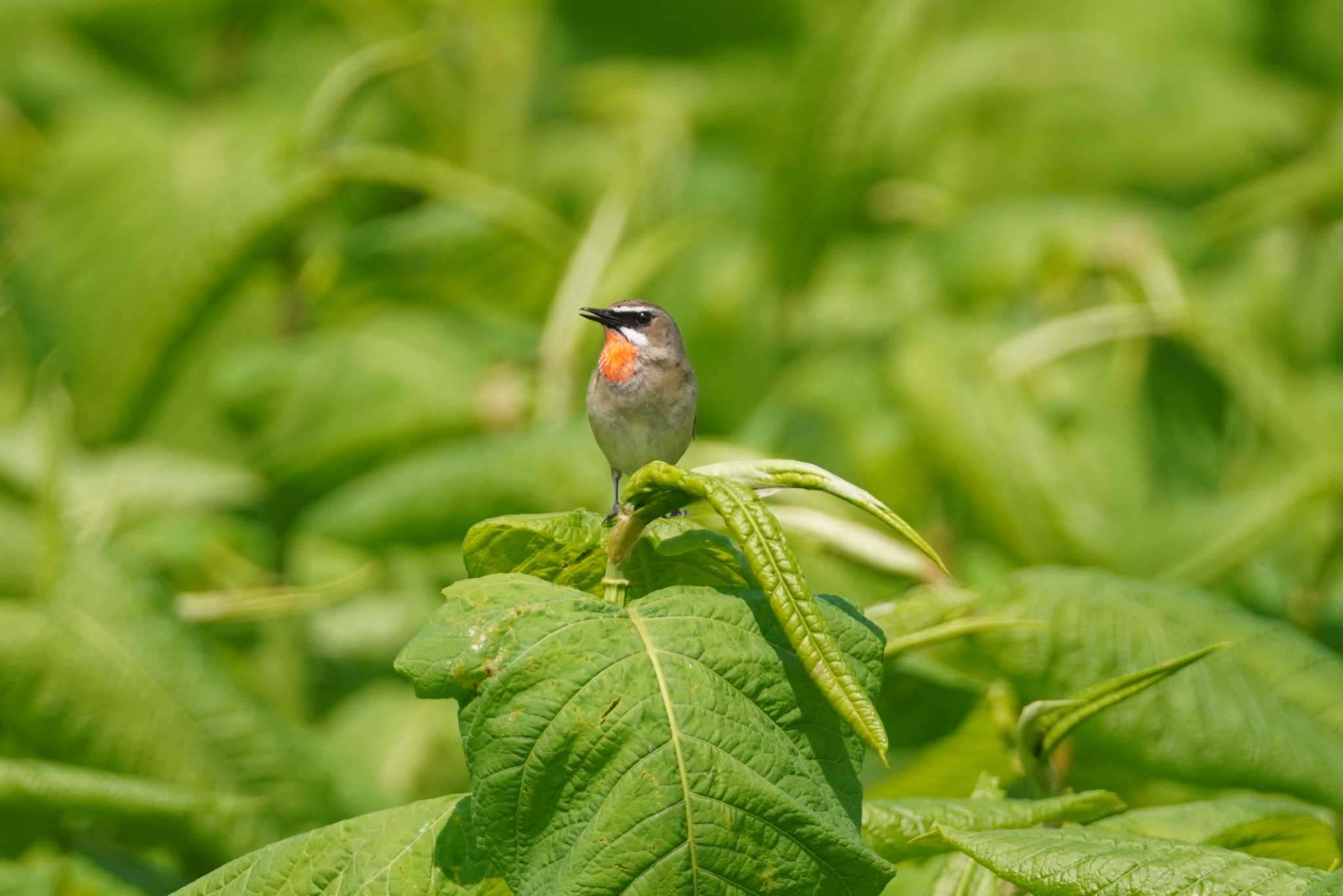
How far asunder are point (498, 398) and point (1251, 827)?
1.83m

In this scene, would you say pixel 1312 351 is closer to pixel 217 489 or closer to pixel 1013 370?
pixel 1013 370

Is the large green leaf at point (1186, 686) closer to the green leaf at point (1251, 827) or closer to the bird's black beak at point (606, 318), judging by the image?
the green leaf at point (1251, 827)

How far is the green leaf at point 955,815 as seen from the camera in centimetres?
146

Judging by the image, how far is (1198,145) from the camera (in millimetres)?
6270

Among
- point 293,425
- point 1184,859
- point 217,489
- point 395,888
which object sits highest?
point 1184,859

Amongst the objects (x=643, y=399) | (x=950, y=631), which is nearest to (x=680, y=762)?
(x=950, y=631)

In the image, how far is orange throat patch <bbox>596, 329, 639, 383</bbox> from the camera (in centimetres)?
187

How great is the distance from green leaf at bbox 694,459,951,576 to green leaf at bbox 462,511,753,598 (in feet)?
0.28

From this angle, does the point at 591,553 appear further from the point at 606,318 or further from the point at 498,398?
the point at 498,398

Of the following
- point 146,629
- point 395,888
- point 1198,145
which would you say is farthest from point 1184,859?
point 1198,145

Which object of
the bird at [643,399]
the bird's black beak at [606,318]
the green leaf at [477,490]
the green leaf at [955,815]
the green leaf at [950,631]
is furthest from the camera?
the green leaf at [477,490]

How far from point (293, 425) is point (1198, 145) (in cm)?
453

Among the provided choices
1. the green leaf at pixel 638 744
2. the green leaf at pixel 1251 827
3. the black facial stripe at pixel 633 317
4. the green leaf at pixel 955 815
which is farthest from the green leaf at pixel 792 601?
the black facial stripe at pixel 633 317

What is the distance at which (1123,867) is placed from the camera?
129 cm
